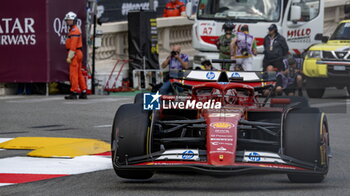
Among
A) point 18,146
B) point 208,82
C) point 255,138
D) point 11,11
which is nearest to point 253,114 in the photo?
point 255,138

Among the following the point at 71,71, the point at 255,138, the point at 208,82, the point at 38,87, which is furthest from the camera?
the point at 38,87

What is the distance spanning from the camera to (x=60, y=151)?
11.6 meters

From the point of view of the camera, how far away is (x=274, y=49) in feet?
69.7

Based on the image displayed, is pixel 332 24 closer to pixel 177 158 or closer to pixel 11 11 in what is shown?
pixel 11 11

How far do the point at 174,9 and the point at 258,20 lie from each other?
7.81 metres

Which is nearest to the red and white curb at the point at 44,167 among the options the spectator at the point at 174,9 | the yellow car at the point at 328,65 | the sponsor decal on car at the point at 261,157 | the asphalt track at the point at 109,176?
the asphalt track at the point at 109,176

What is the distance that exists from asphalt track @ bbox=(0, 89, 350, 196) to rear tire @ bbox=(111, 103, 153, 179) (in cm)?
20

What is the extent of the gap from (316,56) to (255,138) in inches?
508

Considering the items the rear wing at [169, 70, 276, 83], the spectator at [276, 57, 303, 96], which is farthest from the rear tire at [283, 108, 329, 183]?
the spectator at [276, 57, 303, 96]

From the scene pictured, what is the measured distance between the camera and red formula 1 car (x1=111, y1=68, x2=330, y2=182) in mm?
8570

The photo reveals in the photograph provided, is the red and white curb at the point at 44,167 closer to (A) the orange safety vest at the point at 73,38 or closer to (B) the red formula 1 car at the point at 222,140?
(B) the red formula 1 car at the point at 222,140

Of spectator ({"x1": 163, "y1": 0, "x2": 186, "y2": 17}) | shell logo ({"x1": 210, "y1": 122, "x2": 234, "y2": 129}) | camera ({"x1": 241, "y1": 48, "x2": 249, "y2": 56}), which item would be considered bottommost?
camera ({"x1": 241, "y1": 48, "x2": 249, "y2": 56})

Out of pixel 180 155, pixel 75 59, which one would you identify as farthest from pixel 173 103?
pixel 75 59

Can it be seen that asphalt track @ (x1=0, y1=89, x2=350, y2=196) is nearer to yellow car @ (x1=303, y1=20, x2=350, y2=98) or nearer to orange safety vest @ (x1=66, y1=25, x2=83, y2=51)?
orange safety vest @ (x1=66, y1=25, x2=83, y2=51)
